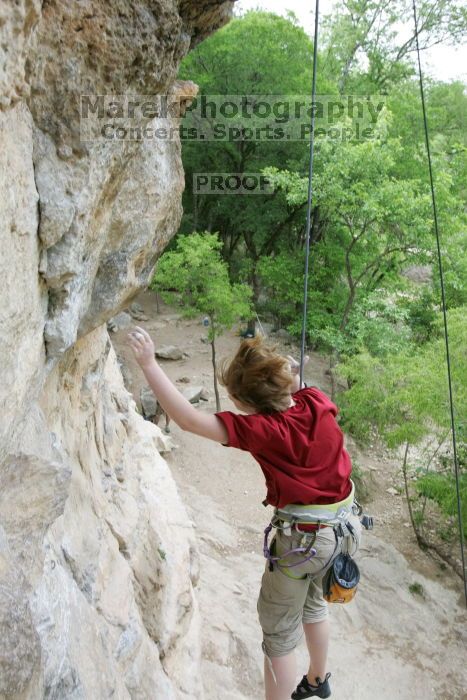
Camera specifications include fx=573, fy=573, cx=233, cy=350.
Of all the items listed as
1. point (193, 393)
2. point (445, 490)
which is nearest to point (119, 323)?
point (193, 393)

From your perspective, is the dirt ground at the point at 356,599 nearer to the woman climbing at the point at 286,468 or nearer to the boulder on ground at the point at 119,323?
the woman climbing at the point at 286,468

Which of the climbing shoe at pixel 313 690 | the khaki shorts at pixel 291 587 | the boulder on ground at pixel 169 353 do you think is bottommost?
the boulder on ground at pixel 169 353

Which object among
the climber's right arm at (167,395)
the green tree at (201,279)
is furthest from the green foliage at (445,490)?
the climber's right arm at (167,395)

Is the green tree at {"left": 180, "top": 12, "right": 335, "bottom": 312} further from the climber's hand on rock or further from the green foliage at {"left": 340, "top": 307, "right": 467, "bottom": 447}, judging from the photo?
the climber's hand on rock

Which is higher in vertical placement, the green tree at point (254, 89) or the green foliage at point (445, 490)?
the green tree at point (254, 89)

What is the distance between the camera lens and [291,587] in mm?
3363

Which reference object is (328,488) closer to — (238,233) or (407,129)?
(407,129)

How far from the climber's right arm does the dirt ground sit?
0.47 meters

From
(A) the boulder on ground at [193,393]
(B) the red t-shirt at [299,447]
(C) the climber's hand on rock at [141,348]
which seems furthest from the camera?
(A) the boulder on ground at [193,393]

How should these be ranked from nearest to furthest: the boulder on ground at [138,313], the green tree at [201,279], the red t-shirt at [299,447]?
the red t-shirt at [299,447]
the green tree at [201,279]
the boulder on ground at [138,313]

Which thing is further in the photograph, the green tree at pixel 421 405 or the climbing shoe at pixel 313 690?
the green tree at pixel 421 405

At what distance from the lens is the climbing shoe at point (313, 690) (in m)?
3.79

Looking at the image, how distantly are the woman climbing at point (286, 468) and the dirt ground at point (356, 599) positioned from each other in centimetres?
68

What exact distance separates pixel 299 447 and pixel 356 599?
6.27 meters
